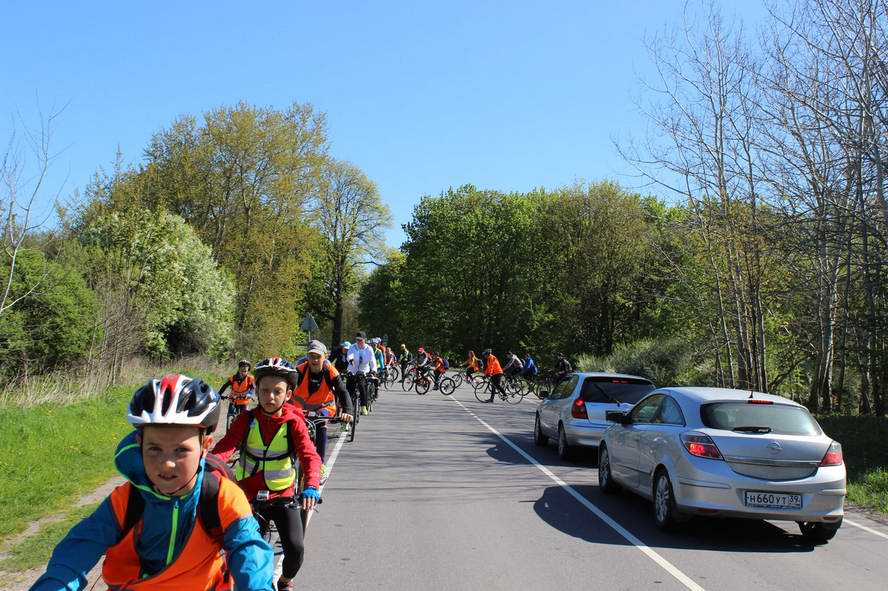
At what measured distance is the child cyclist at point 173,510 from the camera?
107 inches

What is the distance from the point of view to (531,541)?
7633 mm

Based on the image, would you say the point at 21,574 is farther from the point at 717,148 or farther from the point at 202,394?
the point at 717,148

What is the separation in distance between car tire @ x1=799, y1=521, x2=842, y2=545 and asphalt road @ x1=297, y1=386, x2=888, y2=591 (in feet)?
0.42

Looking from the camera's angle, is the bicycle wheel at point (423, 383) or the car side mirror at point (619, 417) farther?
the bicycle wheel at point (423, 383)

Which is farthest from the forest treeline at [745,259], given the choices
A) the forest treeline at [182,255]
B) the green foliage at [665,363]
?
the forest treeline at [182,255]

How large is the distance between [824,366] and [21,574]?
20.0 meters

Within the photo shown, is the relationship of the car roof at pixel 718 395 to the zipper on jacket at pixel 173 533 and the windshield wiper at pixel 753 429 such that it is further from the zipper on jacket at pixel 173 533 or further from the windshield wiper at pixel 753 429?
the zipper on jacket at pixel 173 533

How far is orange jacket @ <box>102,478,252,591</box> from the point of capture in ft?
9.19

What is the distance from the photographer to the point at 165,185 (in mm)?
39188

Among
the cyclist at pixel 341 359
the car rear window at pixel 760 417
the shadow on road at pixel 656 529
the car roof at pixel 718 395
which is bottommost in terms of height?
the shadow on road at pixel 656 529

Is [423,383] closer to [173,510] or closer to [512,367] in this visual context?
[512,367]

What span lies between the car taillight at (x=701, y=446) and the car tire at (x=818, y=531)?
1.20 m

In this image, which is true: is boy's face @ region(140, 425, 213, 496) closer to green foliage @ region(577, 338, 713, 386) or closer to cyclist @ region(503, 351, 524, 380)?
green foliage @ region(577, 338, 713, 386)

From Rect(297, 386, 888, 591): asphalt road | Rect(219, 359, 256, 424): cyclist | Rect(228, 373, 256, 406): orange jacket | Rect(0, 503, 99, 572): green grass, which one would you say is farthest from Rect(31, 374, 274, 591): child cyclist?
Rect(228, 373, 256, 406): orange jacket
